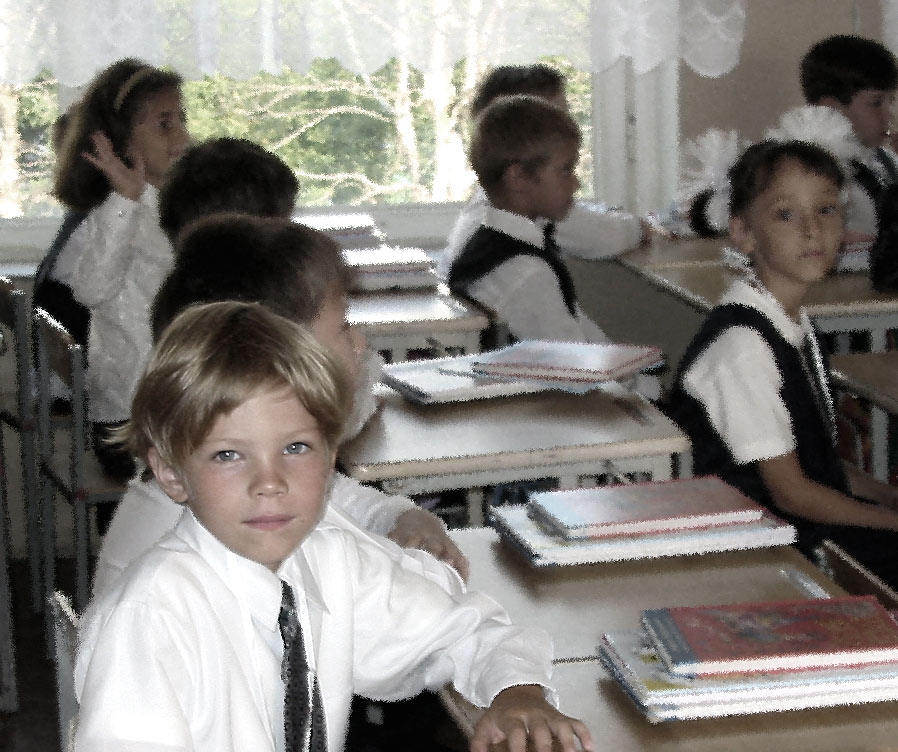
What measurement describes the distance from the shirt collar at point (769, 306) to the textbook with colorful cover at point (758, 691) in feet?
3.70

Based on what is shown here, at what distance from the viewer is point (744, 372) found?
7.60 ft

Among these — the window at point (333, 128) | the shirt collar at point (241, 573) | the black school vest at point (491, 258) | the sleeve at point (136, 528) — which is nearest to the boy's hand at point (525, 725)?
the shirt collar at point (241, 573)

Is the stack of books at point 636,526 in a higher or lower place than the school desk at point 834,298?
lower

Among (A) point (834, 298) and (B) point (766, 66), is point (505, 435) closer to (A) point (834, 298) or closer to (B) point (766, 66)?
(A) point (834, 298)

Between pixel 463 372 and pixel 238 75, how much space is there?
177 centimetres

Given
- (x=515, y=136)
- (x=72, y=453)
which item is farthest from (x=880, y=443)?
(x=72, y=453)

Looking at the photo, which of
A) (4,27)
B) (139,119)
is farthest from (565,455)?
(4,27)

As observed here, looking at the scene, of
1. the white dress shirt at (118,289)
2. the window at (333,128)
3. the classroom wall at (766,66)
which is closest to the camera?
the white dress shirt at (118,289)

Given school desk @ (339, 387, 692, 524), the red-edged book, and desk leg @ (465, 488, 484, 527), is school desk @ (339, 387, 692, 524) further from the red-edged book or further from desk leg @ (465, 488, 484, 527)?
the red-edged book

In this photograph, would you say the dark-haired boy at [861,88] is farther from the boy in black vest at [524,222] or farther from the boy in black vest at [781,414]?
→ the boy in black vest at [781,414]

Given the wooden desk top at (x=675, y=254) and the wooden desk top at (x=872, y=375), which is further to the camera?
the wooden desk top at (x=675, y=254)

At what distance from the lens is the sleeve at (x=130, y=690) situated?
1157 millimetres

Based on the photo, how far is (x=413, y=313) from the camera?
3.16 m

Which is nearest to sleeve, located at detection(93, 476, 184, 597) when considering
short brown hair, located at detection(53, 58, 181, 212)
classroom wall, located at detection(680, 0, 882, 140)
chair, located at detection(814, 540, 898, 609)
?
chair, located at detection(814, 540, 898, 609)
